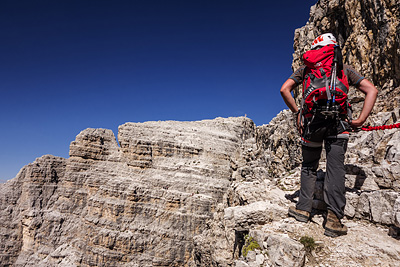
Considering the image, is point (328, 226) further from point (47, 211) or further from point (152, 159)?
point (47, 211)

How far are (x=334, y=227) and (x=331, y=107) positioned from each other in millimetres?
2671

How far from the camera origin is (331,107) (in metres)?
5.27

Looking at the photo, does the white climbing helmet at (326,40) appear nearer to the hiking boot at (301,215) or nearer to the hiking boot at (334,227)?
the hiking boot at (334,227)

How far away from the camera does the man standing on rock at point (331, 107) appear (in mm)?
5324

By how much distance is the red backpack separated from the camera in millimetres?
5285

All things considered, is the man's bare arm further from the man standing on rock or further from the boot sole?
the boot sole

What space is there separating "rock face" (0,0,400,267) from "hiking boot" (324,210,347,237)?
0.18m

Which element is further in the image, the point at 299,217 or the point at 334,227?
the point at 299,217

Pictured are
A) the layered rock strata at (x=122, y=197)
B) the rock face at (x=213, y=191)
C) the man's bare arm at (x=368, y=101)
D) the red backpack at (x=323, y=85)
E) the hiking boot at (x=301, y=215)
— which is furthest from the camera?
the layered rock strata at (x=122, y=197)

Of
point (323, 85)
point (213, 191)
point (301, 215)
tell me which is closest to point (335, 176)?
point (301, 215)

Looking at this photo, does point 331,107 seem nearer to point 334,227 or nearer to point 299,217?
point 334,227

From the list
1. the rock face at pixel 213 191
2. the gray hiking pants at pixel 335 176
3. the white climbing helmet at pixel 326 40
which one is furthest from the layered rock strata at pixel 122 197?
the white climbing helmet at pixel 326 40

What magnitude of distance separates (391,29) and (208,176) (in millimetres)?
36510

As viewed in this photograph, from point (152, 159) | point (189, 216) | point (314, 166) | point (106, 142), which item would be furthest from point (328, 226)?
point (106, 142)
